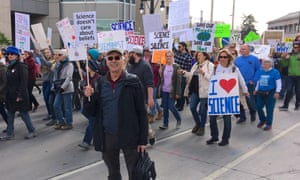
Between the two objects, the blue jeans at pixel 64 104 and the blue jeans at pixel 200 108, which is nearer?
the blue jeans at pixel 200 108

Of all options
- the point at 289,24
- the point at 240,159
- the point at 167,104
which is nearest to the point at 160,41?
the point at 167,104

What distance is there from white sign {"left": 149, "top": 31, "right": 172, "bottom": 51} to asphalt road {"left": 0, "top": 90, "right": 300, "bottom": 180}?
1.89 metres

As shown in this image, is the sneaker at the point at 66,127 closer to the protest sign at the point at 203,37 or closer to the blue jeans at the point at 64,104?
the blue jeans at the point at 64,104

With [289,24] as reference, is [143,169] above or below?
below

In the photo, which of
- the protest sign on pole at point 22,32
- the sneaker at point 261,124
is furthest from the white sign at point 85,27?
the sneaker at point 261,124

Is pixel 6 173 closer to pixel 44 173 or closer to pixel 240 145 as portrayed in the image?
pixel 44 173

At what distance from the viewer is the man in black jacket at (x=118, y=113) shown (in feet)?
10.9

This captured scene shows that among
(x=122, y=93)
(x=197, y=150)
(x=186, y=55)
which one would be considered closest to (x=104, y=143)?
(x=122, y=93)

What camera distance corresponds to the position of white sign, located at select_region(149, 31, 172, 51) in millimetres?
7797

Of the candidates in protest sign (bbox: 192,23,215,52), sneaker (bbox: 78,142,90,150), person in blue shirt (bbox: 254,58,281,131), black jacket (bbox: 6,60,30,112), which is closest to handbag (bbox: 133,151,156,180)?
sneaker (bbox: 78,142,90,150)

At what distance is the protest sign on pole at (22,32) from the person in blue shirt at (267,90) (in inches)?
217

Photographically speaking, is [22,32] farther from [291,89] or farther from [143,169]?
[291,89]

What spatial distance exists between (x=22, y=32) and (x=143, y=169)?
610 cm

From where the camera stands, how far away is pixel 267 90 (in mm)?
7109
